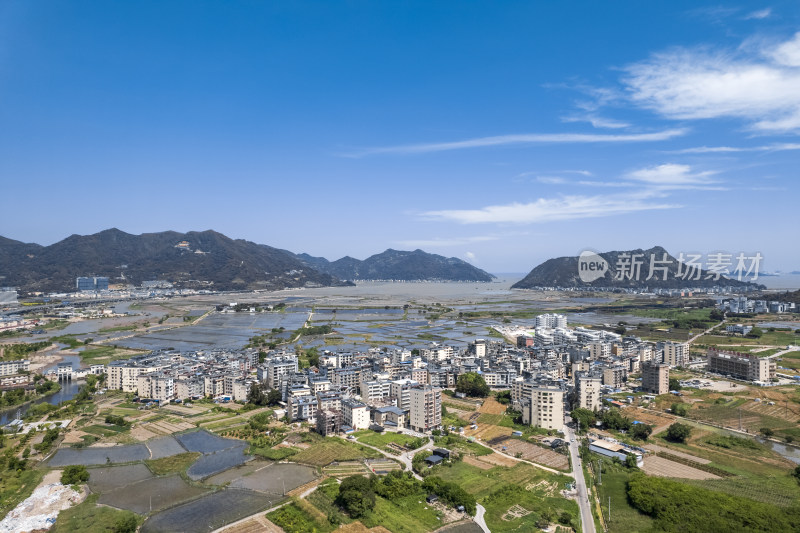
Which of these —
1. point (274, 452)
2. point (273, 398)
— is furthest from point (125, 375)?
point (274, 452)

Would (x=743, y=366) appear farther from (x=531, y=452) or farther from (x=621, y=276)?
(x=621, y=276)

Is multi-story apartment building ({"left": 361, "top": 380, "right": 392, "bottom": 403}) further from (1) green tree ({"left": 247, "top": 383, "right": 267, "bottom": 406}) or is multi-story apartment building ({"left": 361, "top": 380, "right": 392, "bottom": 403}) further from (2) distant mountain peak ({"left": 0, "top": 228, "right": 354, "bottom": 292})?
(2) distant mountain peak ({"left": 0, "top": 228, "right": 354, "bottom": 292})

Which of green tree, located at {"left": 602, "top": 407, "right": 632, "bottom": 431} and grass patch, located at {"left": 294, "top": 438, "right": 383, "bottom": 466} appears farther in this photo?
green tree, located at {"left": 602, "top": 407, "right": 632, "bottom": 431}

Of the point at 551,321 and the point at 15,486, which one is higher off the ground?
the point at 551,321

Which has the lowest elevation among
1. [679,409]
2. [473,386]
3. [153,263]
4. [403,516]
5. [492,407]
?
[403,516]

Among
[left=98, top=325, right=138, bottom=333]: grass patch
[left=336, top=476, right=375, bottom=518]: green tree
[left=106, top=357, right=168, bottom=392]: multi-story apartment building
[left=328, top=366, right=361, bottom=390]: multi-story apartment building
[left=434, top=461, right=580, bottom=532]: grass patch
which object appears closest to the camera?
[left=434, top=461, right=580, bottom=532]: grass patch

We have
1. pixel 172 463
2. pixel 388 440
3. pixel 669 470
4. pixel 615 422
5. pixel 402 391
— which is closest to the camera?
pixel 669 470

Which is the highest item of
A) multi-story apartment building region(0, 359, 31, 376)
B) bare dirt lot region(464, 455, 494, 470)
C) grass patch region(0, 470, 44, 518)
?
multi-story apartment building region(0, 359, 31, 376)

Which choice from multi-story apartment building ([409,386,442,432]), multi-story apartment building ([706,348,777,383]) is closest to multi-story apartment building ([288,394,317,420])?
multi-story apartment building ([409,386,442,432])
